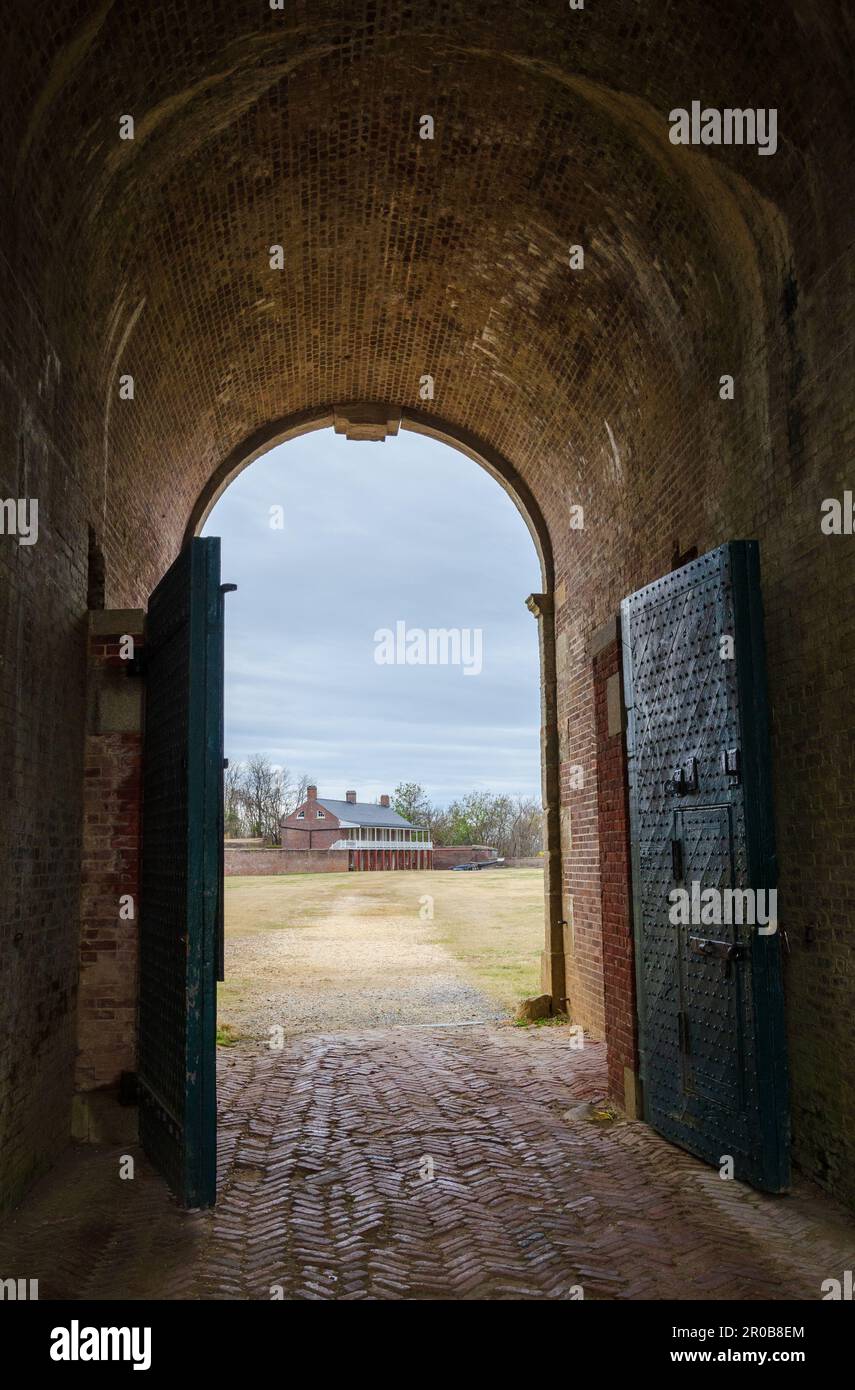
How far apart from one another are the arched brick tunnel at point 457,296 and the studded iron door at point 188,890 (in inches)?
25.3

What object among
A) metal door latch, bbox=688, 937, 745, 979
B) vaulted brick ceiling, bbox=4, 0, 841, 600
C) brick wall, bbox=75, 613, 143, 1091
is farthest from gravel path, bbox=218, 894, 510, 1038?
vaulted brick ceiling, bbox=4, 0, 841, 600

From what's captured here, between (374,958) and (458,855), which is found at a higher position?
(374,958)

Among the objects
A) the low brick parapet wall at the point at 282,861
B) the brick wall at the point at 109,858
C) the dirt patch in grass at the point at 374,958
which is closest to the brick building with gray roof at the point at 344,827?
the low brick parapet wall at the point at 282,861

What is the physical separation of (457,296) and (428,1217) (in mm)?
7414

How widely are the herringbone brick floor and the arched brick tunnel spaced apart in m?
0.54

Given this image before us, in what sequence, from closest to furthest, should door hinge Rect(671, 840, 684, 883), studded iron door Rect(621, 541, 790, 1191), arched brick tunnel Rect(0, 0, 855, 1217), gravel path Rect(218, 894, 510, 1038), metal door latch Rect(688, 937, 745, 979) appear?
arched brick tunnel Rect(0, 0, 855, 1217) → studded iron door Rect(621, 541, 790, 1191) → metal door latch Rect(688, 937, 745, 979) → door hinge Rect(671, 840, 684, 883) → gravel path Rect(218, 894, 510, 1038)

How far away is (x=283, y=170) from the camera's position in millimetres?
7164

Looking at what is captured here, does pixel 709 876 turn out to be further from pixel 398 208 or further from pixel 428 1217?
pixel 398 208

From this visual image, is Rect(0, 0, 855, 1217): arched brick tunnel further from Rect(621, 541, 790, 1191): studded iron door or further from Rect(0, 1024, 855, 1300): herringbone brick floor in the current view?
Rect(0, 1024, 855, 1300): herringbone brick floor

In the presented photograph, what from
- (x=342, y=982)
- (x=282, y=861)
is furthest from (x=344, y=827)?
(x=342, y=982)

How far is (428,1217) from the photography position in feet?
15.7

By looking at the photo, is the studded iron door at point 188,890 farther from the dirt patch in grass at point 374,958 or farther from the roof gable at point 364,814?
the roof gable at point 364,814

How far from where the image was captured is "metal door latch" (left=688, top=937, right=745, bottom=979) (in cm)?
516
